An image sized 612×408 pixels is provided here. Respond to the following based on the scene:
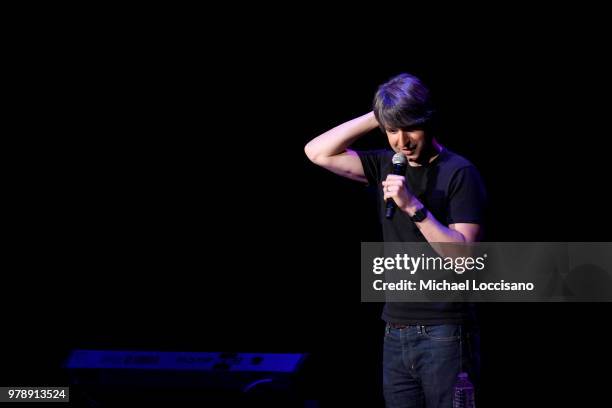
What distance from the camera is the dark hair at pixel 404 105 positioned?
1.96m

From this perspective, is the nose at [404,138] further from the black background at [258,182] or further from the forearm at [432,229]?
the black background at [258,182]

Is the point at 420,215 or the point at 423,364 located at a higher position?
the point at 420,215

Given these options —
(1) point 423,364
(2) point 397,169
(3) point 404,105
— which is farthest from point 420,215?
(1) point 423,364

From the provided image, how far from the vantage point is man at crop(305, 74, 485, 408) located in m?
1.92

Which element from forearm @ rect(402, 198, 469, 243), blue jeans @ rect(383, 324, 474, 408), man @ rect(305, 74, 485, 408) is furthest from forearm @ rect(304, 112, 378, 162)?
blue jeans @ rect(383, 324, 474, 408)

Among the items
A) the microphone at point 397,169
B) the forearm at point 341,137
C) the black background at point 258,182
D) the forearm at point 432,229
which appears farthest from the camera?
the black background at point 258,182

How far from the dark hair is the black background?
1.05 m

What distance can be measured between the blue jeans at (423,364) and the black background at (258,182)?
4.01 feet

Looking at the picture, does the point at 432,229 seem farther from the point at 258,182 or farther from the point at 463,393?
the point at 258,182

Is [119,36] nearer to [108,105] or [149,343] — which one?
[108,105]

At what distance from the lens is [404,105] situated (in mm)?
1954

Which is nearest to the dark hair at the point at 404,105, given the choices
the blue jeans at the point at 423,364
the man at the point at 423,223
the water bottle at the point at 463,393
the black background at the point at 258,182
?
the man at the point at 423,223

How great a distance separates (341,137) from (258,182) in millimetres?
1167

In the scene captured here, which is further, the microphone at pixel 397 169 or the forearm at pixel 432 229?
the microphone at pixel 397 169
